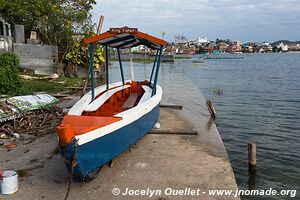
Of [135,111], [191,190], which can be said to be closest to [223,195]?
[191,190]

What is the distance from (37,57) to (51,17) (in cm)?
422

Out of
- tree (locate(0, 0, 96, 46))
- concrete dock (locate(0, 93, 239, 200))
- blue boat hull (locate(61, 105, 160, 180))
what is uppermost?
tree (locate(0, 0, 96, 46))

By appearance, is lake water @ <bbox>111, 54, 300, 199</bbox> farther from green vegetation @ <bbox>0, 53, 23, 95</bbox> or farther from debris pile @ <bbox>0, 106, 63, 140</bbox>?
green vegetation @ <bbox>0, 53, 23, 95</bbox>

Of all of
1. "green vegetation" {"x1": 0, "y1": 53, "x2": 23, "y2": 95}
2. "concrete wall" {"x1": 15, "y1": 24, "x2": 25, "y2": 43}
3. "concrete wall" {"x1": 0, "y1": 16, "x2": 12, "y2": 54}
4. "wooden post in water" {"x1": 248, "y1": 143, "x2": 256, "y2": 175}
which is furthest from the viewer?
"concrete wall" {"x1": 15, "y1": 24, "x2": 25, "y2": 43}

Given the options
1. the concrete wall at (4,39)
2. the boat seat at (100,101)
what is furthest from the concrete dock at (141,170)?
the concrete wall at (4,39)

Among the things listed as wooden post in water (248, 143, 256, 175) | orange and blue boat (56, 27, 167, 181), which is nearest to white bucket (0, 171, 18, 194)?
orange and blue boat (56, 27, 167, 181)

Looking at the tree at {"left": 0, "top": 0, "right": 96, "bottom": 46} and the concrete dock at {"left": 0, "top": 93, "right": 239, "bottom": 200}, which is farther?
the tree at {"left": 0, "top": 0, "right": 96, "bottom": 46}

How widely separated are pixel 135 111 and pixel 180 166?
1.63m

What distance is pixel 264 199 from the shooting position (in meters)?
7.30

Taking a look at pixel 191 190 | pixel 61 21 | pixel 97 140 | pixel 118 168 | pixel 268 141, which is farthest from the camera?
pixel 61 21

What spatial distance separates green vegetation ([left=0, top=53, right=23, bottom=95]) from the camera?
12.2m

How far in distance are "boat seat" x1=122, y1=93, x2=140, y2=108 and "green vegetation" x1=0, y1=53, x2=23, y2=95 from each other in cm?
489

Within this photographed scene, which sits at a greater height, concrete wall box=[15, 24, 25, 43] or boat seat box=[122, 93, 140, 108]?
concrete wall box=[15, 24, 25, 43]

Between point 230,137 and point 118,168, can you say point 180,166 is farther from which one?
point 230,137
